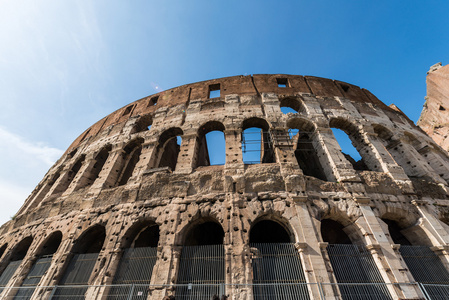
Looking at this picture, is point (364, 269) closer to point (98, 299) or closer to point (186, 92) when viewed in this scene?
point (98, 299)

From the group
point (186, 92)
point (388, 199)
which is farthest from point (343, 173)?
point (186, 92)

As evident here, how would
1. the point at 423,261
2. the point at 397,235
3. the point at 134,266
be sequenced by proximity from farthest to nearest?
the point at 397,235
the point at 134,266
the point at 423,261

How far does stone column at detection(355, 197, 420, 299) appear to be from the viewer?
4.68 meters

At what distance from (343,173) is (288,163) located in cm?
203

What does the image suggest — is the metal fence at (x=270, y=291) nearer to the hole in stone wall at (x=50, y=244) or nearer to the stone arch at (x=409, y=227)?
the stone arch at (x=409, y=227)

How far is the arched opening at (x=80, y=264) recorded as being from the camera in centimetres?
583

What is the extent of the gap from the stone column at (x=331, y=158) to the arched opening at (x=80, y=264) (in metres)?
8.76

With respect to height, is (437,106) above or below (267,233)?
above

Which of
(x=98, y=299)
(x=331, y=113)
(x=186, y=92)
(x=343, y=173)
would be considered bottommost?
(x=98, y=299)

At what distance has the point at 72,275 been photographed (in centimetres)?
615

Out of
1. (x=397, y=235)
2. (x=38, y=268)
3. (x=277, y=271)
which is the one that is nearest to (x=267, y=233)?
(x=277, y=271)

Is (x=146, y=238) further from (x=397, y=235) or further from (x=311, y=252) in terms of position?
(x=397, y=235)

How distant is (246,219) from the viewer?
590 centimetres

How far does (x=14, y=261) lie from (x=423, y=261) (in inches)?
596
